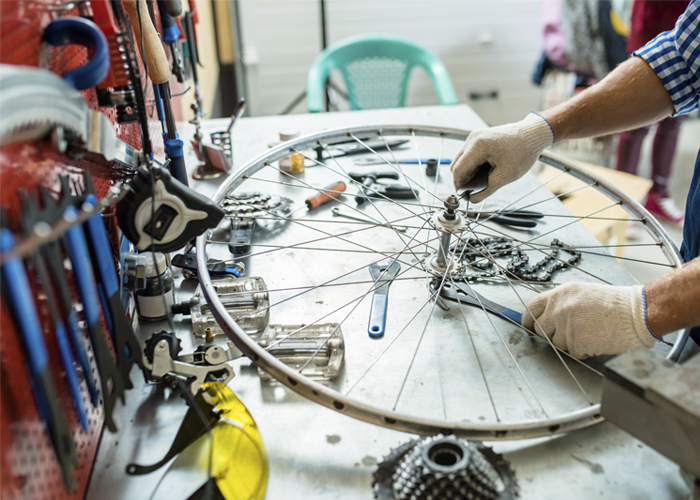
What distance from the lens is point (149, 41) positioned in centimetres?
80

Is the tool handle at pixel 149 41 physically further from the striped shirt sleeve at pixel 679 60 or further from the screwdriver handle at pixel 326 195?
the striped shirt sleeve at pixel 679 60

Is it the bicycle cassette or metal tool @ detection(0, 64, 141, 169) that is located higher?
metal tool @ detection(0, 64, 141, 169)

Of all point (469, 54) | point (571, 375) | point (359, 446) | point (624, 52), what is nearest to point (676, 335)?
point (571, 375)

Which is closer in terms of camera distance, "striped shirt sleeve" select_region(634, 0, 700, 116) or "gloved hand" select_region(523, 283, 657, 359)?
"gloved hand" select_region(523, 283, 657, 359)

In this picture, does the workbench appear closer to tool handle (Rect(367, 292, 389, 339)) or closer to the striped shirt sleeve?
tool handle (Rect(367, 292, 389, 339))

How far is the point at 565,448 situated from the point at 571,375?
11 cm

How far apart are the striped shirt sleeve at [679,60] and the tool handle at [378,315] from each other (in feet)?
2.06

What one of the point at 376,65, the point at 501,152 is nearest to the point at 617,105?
the point at 501,152

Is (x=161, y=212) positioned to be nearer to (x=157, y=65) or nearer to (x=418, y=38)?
(x=157, y=65)

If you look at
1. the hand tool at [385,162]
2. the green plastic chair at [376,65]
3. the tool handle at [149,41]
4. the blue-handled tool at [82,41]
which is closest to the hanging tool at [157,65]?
the tool handle at [149,41]

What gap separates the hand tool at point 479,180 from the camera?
950 millimetres

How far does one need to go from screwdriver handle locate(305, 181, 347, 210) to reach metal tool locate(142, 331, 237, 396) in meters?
0.47

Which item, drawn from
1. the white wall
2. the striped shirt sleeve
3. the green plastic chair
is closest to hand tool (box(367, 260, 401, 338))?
the striped shirt sleeve

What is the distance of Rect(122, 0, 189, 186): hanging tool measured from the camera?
0.78 metres
